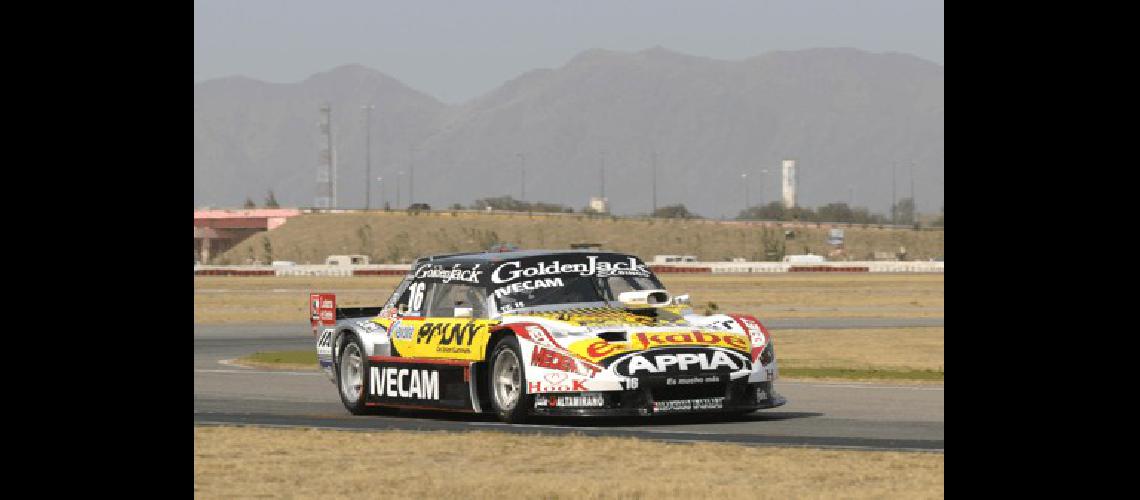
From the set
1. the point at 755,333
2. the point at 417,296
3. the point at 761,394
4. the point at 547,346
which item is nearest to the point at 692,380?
the point at 761,394

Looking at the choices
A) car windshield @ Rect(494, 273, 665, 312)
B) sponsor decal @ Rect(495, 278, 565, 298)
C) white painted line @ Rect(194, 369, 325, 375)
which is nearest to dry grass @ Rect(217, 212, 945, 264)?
white painted line @ Rect(194, 369, 325, 375)

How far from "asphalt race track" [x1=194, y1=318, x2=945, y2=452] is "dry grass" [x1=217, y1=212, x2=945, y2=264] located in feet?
438

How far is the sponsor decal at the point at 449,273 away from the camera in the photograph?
18.6m

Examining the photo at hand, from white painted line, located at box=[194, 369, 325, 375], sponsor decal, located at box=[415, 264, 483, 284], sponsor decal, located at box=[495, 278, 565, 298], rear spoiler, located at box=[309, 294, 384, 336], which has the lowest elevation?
white painted line, located at box=[194, 369, 325, 375]

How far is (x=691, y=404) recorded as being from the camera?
1733 cm

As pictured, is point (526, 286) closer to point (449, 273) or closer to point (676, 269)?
point (449, 273)

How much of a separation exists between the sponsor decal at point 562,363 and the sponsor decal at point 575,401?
0.68ft

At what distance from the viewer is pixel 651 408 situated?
56.0ft

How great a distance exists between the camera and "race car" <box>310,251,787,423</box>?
17.1 meters

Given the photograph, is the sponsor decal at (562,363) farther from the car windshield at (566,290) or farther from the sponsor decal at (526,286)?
the sponsor decal at (526,286)

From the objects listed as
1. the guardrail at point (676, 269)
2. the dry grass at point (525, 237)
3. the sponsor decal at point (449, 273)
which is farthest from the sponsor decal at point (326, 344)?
the dry grass at point (525, 237)

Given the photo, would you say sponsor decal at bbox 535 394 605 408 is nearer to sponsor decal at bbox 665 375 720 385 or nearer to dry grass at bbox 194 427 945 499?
sponsor decal at bbox 665 375 720 385
